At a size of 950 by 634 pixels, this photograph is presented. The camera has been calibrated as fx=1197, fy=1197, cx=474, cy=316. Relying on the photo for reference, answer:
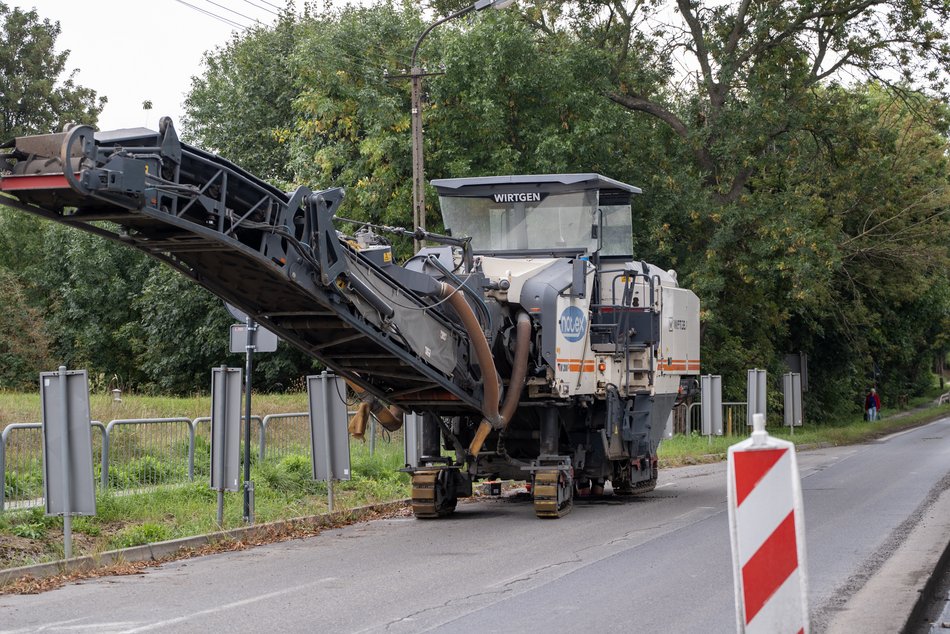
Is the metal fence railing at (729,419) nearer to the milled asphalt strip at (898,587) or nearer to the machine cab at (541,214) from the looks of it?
the machine cab at (541,214)

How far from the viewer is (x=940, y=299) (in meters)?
50.2

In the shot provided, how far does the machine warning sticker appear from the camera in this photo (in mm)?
15062

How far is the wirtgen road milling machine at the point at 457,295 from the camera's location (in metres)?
9.61

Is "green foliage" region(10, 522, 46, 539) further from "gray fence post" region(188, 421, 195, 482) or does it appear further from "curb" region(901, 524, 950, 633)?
"curb" region(901, 524, 950, 633)

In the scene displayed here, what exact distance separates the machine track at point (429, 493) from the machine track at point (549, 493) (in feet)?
4.13

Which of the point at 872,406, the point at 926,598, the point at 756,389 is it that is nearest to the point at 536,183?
the point at 926,598

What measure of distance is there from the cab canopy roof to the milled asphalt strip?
20.1 ft

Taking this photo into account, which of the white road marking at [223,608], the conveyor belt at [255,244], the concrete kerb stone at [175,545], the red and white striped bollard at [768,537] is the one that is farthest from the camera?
the concrete kerb stone at [175,545]

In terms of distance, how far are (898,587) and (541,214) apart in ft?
27.7

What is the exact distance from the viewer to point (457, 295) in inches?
545

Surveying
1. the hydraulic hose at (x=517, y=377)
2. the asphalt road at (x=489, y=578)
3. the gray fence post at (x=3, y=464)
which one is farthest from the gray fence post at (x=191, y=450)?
the hydraulic hose at (x=517, y=377)

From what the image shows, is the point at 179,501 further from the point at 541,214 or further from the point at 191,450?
the point at 541,214

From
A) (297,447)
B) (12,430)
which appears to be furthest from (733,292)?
(12,430)

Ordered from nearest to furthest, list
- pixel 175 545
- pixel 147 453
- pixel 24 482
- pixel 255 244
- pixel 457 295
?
1. pixel 255 244
2. pixel 175 545
3. pixel 24 482
4. pixel 457 295
5. pixel 147 453
